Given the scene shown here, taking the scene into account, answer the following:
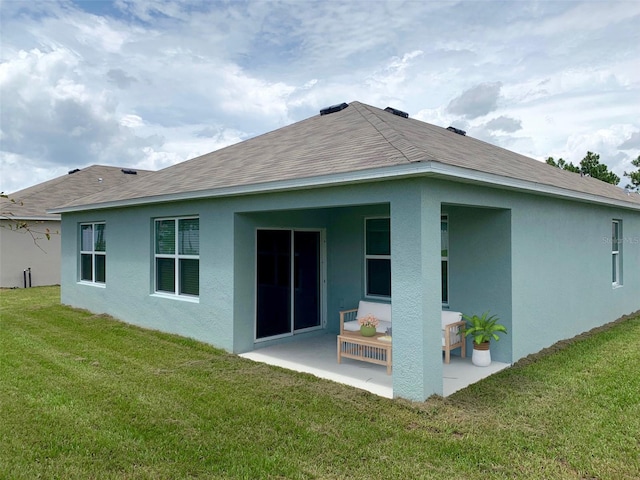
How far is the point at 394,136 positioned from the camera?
670 centimetres

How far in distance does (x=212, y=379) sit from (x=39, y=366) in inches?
113

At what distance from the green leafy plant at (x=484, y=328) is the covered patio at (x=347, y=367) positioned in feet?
1.50

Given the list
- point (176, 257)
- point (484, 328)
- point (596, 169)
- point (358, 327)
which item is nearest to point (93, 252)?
point (176, 257)

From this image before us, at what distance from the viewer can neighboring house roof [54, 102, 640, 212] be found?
5559 millimetres

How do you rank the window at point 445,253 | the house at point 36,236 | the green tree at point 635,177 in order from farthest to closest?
the green tree at point 635,177, the house at point 36,236, the window at point 445,253

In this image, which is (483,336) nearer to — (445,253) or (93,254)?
(445,253)

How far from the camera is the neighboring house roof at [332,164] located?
5.56 m

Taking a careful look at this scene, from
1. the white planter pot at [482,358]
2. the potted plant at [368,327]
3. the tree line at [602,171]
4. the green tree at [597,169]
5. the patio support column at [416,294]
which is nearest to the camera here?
the patio support column at [416,294]

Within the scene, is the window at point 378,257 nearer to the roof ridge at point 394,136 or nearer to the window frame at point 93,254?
the roof ridge at point 394,136

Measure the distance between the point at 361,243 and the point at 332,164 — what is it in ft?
9.44

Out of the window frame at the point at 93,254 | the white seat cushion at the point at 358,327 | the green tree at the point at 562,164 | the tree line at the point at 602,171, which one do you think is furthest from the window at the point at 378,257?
the green tree at the point at 562,164

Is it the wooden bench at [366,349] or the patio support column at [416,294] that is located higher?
the patio support column at [416,294]

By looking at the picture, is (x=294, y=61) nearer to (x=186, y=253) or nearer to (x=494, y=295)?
(x=186, y=253)

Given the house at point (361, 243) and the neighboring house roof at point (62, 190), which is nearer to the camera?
the house at point (361, 243)
